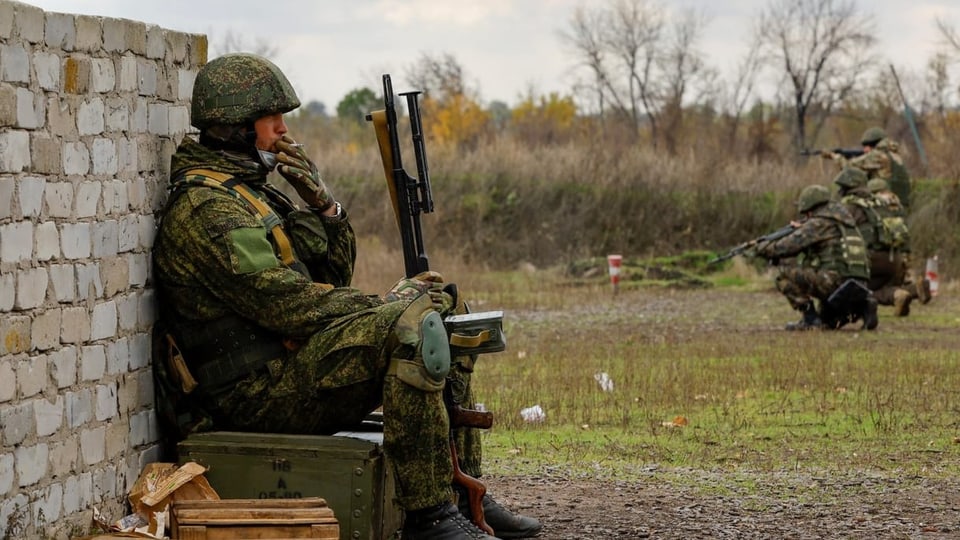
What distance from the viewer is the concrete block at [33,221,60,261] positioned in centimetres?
562

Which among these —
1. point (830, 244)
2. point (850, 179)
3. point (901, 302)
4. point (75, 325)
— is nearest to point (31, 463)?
point (75, 325)

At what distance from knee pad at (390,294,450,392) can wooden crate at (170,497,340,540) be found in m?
0.58

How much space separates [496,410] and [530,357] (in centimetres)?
345

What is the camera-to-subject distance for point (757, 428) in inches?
411

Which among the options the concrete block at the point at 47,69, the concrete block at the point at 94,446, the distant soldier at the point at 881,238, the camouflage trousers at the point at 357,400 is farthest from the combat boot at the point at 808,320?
the concrete block at the point at 47,69

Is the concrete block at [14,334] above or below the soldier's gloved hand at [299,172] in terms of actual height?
below

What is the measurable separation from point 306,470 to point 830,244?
12.3 metres

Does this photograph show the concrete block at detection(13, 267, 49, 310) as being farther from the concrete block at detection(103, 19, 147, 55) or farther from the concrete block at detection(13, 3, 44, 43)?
the concrete block at detection(103, 19, 147, 55)

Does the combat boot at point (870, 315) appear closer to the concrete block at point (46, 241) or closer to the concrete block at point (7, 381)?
the concrete block at point (46, 241)

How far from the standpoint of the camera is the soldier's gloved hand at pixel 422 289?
251 inches

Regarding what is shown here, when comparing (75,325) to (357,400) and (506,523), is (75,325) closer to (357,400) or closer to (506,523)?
(357,400)

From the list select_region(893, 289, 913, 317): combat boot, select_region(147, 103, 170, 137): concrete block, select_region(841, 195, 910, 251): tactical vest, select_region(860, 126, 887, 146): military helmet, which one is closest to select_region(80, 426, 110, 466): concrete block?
select_region(147, 103, 170, 137): concrete block

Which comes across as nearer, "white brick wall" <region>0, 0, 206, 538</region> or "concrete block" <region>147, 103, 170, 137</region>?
"white brick wall" <region>0, 0, 206, 538</region>

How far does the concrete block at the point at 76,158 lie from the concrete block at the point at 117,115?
0.23 m
